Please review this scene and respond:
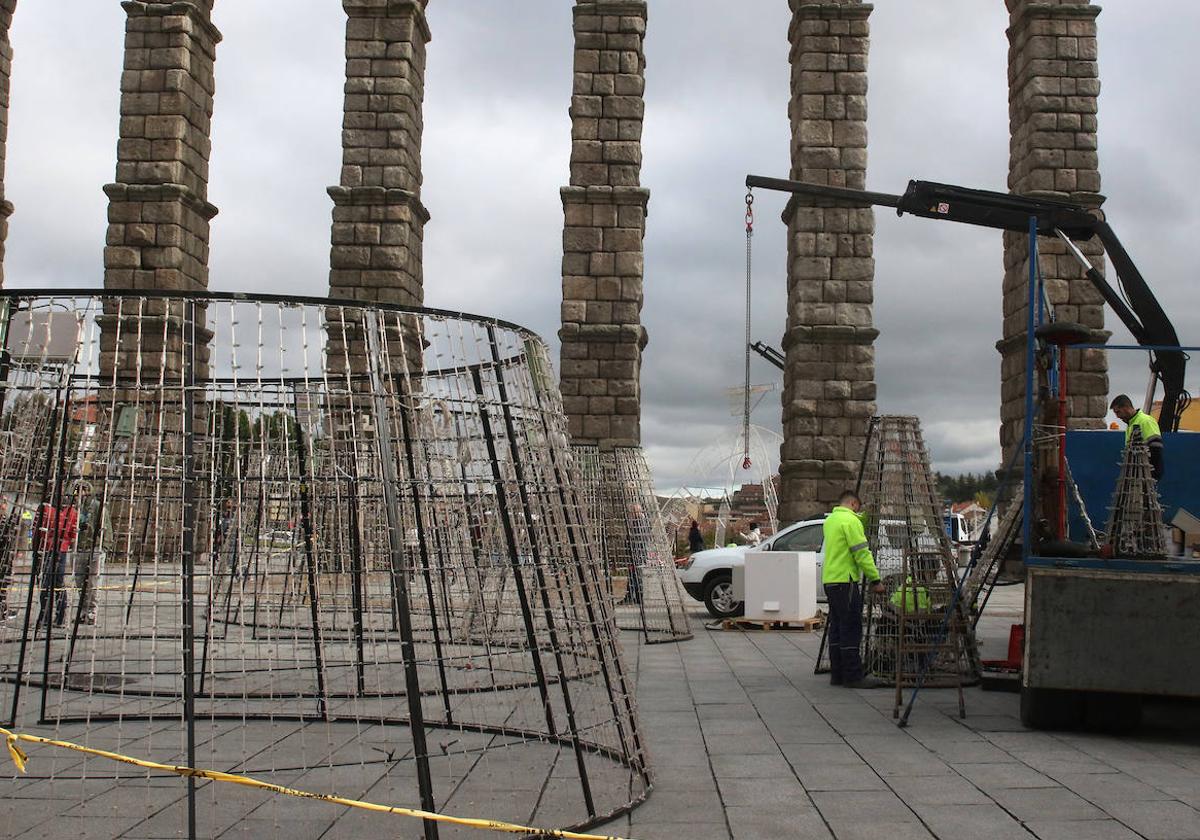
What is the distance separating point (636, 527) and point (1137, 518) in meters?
6.71

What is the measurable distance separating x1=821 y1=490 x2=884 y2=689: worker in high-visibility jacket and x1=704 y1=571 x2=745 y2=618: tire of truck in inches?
264

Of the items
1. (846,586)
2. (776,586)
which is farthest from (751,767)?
(776,586)

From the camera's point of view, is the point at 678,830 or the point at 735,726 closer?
the point at 678,830

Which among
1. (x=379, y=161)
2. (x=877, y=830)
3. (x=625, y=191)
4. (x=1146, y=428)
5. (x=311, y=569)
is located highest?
(x=379, y=161)

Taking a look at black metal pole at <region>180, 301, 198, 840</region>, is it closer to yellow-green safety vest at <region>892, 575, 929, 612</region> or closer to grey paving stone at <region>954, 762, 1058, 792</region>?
grey paving stone at <region>954, 762, 1058, 792</region>

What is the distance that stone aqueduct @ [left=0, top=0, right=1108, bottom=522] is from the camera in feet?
66.5

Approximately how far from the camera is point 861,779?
20.3ft

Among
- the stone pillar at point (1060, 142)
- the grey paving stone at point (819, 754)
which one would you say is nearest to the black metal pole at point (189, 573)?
the grey paving stone at point (819, 754)

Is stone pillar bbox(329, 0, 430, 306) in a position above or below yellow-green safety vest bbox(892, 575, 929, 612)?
above

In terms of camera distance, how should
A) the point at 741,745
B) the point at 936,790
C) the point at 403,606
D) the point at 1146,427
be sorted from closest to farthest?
the point at 403,606 → the point at 936,790 → the point at 741,745 → the point at 1146,427

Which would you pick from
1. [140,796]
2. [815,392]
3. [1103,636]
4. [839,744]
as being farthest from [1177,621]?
[815,392]

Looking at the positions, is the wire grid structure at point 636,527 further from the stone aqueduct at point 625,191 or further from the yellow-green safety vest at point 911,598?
the stone aqueduct at point 625,191

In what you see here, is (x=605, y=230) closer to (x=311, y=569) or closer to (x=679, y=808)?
(x=311, y=569)

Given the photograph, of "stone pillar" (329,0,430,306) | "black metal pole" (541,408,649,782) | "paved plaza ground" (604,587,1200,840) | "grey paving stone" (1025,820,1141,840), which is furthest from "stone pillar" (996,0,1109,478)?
"black metal pole" (541,408,649,782)
